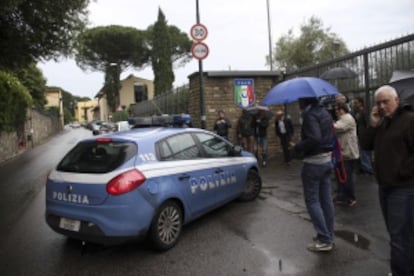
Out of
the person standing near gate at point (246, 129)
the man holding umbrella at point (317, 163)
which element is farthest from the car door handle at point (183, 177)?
the person standing near gate at point (246, 129)

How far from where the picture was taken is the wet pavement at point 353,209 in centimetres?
446

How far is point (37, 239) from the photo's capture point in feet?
16.9

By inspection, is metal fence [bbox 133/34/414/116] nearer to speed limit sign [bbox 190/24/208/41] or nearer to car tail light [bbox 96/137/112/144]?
speed limit sign [bbox 190/24/208/41]

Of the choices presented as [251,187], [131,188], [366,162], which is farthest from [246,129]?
[131,188]

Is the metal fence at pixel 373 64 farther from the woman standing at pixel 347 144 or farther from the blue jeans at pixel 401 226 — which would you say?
the blue jeans at pixel 401 226

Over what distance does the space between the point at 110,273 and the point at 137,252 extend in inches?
22.9

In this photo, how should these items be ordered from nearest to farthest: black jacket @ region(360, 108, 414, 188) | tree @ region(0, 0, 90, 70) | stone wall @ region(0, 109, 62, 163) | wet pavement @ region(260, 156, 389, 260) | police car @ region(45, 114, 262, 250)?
black jacket @ region(360, 108, 414, 188) < police car @ region(45, 114, 262, 250) < wet pavement @ region(260, 156, 389, 260) < tree @ region(0, 0, 90, 70) < stone wall @ region(0, 109, 62, 163)

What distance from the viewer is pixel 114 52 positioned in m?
49.2

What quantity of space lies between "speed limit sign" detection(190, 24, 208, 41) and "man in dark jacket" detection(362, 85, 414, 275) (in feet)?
22.0

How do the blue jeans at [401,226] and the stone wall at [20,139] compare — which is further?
the stone wall at [20,139]

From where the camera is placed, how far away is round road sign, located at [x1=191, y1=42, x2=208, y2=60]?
30.2 ft

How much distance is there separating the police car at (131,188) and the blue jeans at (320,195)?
1528 mm

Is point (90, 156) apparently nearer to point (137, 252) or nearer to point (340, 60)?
point (137, 252)

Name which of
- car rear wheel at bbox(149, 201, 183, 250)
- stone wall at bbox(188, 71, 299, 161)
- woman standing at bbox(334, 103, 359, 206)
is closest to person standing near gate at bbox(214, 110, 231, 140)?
stone wall at bbox(188, 71, 299, 161)
